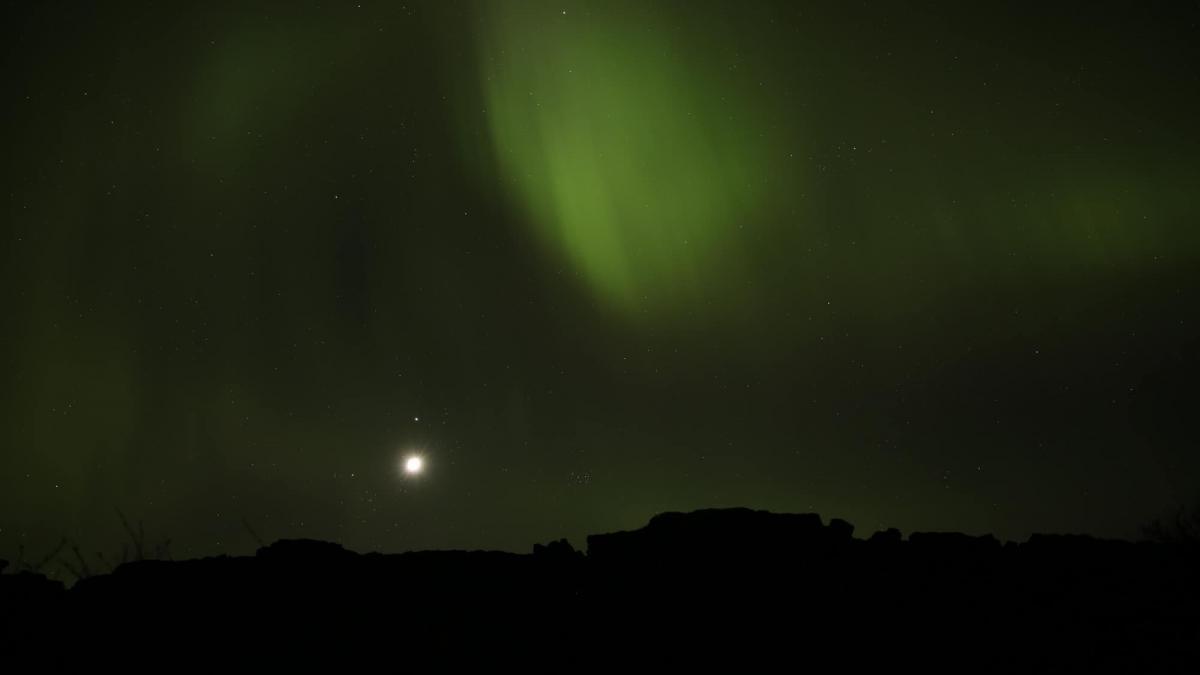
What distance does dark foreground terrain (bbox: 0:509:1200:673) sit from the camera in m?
13.4

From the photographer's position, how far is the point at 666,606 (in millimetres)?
15102

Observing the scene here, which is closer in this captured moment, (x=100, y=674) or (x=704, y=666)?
(x=100, y=674)

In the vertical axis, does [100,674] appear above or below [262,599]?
below

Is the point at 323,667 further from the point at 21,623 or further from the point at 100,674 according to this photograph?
the point at 21,623

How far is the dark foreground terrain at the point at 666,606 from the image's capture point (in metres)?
13.4

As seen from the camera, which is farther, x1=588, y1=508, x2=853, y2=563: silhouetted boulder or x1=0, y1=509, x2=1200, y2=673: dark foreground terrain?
x1=588, y1=508, x2=853, y2=563: silhouetted boulder

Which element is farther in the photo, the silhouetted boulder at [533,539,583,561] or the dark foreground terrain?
the silhouetted boulder at [533,539,583,561]

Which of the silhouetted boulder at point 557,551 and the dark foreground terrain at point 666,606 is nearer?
the dark foreground terrain at point 666,606

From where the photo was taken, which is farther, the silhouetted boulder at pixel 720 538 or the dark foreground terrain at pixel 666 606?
the silhouetted boulder at pixel 720 538

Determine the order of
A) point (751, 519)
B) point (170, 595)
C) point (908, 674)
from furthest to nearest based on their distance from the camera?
point (751, 519) < point (908, 674) < point (170, 595)

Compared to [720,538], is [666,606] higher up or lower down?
lower down

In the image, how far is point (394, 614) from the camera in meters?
14.2

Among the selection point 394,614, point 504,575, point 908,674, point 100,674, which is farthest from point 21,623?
point 908,674

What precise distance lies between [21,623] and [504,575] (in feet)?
23.3
